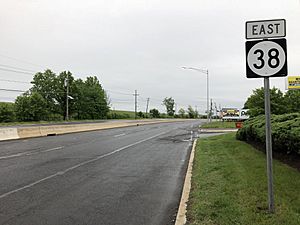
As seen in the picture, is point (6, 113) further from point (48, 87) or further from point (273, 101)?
point (273, 101)

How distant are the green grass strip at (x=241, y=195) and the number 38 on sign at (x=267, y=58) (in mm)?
2085

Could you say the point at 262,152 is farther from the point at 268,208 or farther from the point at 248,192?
the point at 268,208

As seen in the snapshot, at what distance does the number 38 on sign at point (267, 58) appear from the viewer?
4945 millimetres

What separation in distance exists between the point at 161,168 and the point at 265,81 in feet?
19.3

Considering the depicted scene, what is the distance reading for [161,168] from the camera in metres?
10.3

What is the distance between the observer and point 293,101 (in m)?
34.3

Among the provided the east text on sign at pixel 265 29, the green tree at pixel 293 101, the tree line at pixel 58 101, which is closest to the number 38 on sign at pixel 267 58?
the east text on sign at pixel 265 29

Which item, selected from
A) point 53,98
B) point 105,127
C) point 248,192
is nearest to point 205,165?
point 248,192

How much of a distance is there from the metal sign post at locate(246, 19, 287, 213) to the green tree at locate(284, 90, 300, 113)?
1077 inches

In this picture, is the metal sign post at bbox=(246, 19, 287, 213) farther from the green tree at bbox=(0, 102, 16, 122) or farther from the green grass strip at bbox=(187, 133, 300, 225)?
the green tree at bbox=(0, 102, 16, 122)

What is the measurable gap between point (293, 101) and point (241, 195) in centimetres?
3139

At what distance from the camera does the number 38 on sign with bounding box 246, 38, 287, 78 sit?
495cm

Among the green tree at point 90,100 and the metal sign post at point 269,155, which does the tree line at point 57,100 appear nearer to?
the green tree at point 90,100

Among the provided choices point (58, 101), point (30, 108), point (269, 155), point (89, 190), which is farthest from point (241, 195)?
point (58, 101)
